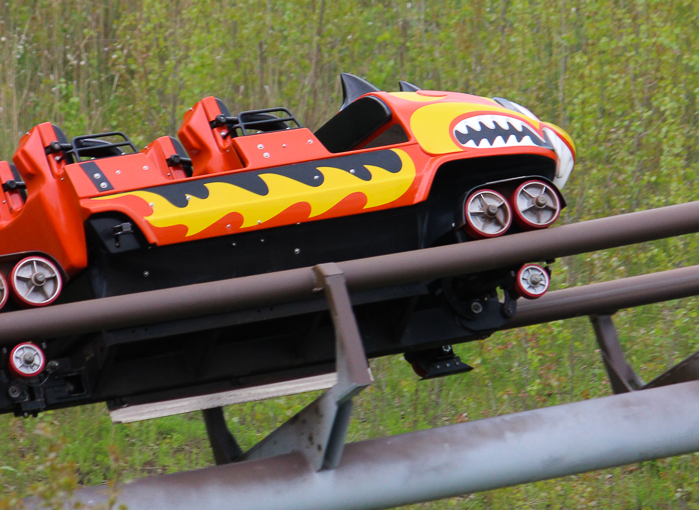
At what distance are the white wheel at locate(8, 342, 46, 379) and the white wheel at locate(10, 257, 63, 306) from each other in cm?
14

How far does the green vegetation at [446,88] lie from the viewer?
4.90m

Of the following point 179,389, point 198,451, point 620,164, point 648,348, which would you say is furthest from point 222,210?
point 620,164

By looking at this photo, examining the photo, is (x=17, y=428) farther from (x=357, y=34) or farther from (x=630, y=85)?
(x=630, y=85)

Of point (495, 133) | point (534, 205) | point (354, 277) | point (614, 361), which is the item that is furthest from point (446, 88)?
point (354, 277)

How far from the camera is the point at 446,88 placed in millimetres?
7000

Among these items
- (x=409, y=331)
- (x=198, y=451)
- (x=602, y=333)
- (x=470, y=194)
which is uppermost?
(x=470, y=194)

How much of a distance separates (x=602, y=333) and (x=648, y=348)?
211 centimetres

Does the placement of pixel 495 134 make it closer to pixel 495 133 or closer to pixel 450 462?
pixel 495 133

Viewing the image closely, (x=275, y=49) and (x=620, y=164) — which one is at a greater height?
(x=275, y=49)

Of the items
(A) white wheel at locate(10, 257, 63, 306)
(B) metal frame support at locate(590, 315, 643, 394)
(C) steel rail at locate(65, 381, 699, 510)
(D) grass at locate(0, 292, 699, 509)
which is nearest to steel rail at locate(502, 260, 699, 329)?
(B) metal frame support at locate(590, 315, 643, 394)

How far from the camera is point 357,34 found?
714 cm

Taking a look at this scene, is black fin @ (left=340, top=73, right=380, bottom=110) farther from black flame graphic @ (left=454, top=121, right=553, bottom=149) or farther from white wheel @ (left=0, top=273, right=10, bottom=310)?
white wheel @ (left=0, top=273, right=10, bottom=310)

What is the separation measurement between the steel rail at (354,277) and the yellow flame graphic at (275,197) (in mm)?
338

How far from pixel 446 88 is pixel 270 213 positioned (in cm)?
458
